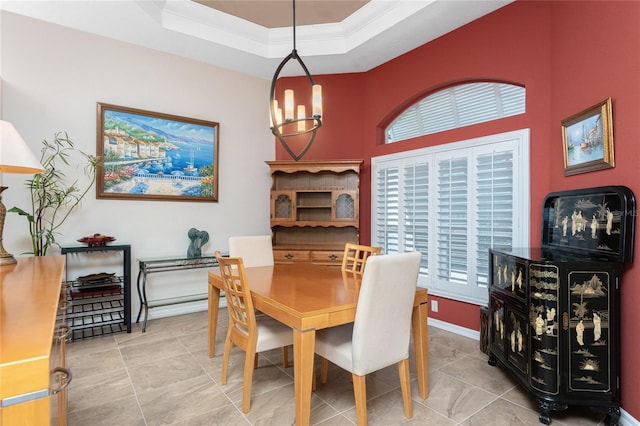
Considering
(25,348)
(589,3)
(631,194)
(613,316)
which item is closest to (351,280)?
(613,316)

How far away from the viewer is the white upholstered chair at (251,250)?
9.82 feet

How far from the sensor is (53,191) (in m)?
3.22

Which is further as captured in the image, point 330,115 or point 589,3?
point 330,115

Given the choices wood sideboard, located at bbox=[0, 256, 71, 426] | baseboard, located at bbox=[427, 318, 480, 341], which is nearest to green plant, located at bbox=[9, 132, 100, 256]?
wood sideboard, located at bbox=[0, 256, 71, 426]

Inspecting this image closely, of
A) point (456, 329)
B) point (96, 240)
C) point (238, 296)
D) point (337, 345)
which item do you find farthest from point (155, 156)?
point (456, 329)

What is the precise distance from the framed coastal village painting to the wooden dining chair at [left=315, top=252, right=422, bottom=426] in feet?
9.48

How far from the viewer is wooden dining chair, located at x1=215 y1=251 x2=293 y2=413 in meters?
1.96

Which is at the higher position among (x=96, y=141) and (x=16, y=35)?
(x=16, y=35)

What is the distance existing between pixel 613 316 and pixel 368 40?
3.22 meters

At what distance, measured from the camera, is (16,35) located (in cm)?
308

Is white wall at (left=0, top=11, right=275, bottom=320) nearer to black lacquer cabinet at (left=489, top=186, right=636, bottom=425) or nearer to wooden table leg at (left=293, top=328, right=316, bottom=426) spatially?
wooden table leg at (left=293, top=328, right=316, bottom=426)

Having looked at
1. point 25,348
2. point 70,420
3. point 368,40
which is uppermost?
point 368,40

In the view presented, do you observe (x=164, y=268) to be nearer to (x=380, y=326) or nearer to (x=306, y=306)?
(x=306, y=306)

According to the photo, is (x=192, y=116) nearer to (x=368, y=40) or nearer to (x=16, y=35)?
(x=16, y=35)
